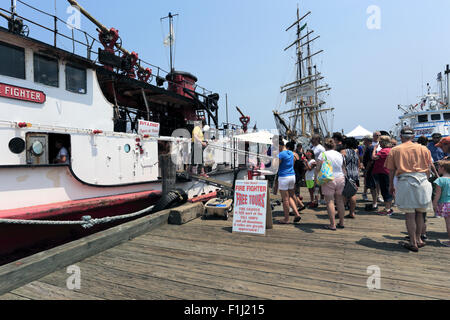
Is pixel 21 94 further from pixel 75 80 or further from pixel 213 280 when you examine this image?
pixel 213 280

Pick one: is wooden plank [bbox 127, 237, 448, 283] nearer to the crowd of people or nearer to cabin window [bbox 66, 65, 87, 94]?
the crowd of people

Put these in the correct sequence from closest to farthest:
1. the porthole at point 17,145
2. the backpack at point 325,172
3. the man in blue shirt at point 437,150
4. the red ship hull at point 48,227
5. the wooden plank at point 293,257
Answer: the wooden plank at point 293,257, the backpack at point 325,172, the red ship hull at point 48,227, the porthole at point 17,145, the man in blue shirt at point 437,150

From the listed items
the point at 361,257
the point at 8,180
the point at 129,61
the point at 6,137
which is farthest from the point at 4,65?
the point at 361,257

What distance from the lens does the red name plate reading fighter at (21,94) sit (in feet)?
19.5

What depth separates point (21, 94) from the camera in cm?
625

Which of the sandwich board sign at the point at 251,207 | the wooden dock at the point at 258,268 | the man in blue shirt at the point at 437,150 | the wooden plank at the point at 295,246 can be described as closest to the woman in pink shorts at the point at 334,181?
the wooden dock at the point at 258,268

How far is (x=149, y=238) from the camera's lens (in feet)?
15.3

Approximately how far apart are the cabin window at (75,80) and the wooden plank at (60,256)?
511cm

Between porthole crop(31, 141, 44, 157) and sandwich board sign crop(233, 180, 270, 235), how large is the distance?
15.1 feet

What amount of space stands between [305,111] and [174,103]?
34.1 m

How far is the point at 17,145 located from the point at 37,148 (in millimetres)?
355

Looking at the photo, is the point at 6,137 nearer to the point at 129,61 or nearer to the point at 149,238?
the point at 149,238

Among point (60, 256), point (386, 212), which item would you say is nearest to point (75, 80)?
point (60, 256)

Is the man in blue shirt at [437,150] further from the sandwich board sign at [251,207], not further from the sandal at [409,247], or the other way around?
the sandwich board sign at [251,207]
